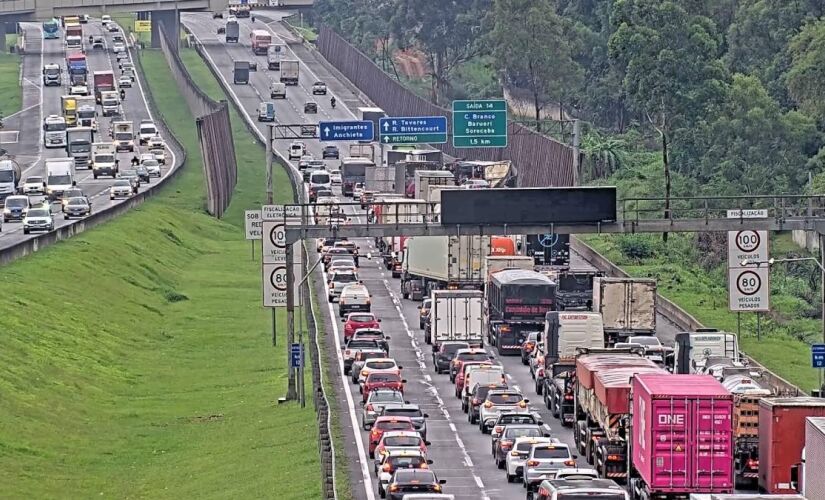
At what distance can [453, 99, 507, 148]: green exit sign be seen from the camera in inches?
4163

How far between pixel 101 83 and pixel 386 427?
138 meters

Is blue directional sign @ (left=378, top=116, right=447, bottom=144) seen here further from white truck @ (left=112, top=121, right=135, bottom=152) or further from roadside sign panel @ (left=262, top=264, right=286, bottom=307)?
white truck @ (left=112, top=121, right=135, bottom=152)

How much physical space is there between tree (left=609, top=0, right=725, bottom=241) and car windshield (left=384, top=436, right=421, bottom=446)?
65627 millimetres

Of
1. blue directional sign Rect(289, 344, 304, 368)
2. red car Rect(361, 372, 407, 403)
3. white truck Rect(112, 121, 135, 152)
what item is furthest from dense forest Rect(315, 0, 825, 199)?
blue directional sign Rect(289, 344, 304, 368)

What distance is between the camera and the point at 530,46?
161 meters

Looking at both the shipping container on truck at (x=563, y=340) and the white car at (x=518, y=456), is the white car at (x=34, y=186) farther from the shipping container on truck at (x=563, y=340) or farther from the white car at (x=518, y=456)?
the white car at (x=518, y=456)

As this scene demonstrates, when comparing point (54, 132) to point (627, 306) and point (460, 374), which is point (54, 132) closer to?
point (627, 306)

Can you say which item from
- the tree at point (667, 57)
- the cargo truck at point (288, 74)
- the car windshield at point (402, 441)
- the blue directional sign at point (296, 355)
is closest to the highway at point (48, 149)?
the cargo truck at point (288, 74)

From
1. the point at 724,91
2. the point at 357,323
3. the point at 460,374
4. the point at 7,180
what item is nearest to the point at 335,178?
the point at 7,180

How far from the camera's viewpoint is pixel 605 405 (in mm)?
50375

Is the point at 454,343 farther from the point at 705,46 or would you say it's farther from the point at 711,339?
the point at 705,46

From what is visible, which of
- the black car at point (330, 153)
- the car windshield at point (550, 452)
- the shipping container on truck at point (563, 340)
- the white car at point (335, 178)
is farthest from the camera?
the black car at point (330, 153)

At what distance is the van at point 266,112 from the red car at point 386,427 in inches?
4669

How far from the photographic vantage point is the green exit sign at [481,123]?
347ft
